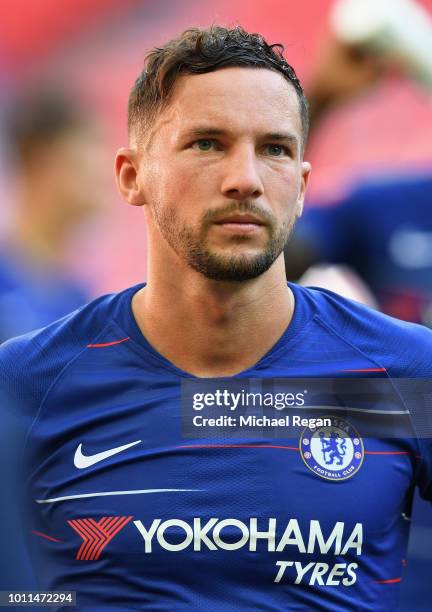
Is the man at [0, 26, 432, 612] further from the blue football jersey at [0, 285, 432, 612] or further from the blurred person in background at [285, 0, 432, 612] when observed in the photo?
the blurred person in background at [285, 0, 432, 612]

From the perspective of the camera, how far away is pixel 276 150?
1874 mm

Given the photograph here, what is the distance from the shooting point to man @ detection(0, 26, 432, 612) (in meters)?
1.82

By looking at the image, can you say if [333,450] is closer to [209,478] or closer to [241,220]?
[209,478]

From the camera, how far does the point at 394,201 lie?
495 centimetres

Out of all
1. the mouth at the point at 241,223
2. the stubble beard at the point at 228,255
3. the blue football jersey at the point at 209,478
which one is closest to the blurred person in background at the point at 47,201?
the blue football jersey at the point at 209,478

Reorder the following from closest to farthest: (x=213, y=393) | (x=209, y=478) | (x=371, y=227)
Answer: (x=209, y=478), (x=213, y=393), (x=371, y=227)

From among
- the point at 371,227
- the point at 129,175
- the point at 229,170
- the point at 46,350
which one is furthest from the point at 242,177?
the point at 371,227

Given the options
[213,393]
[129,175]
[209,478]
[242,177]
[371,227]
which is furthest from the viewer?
[371,227]

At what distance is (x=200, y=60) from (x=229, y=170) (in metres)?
0.27

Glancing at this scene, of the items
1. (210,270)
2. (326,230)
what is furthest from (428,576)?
(326,230)

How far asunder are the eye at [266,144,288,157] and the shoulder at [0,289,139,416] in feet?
1.61

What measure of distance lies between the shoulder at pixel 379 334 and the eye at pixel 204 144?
1.41ft

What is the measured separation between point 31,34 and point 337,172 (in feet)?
6.96

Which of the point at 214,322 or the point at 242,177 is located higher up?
the point at 242,177
